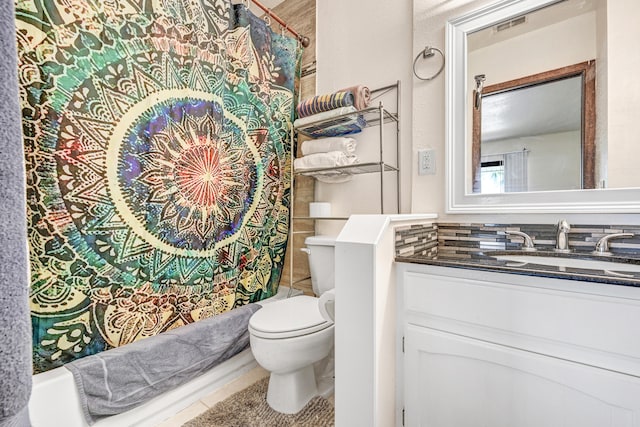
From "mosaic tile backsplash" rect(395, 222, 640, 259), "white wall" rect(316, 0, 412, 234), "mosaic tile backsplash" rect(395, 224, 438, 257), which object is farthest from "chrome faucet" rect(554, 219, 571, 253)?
"white wall" rect(316, 0, 412, 234)

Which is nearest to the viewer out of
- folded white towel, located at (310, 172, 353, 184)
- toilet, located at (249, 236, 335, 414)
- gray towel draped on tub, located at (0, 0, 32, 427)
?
gray towel draped on tub, located at (0, 0, 32, 427)

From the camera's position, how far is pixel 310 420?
1.24 meters

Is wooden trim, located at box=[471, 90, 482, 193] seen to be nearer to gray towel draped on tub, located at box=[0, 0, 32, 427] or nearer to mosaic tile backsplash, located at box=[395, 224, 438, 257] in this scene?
mosaic tile backsplash, located at box=[395, 224, 438, 257]

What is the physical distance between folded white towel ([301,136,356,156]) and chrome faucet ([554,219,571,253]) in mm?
994

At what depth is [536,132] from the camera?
115cm

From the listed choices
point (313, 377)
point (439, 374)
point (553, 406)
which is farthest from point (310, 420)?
point (553, 406)

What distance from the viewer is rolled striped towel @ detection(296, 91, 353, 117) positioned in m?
1.47

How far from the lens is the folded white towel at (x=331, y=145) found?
1593 millimetres

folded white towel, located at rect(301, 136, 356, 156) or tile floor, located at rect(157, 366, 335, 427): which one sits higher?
folded white towel, located at rect(301, 136, 356, 156)

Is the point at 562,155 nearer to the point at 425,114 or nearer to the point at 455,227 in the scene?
the point at 455,227

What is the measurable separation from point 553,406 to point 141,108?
172cm

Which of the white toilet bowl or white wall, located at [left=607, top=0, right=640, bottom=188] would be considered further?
the white toilet bowl

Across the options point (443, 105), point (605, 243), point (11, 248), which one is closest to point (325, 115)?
point (443, 105)

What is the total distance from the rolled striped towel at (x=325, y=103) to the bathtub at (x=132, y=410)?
1382 mm
